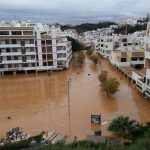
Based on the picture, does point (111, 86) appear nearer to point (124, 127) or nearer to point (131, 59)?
point (124, 127)

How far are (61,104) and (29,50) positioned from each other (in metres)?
24.1

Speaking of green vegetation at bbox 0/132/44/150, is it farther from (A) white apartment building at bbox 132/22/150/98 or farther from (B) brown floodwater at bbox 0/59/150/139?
(A) white apartment building at bbox 132/22/150/98

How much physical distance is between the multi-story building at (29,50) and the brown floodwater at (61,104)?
4711 mm

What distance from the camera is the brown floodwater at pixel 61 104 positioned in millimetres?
27203

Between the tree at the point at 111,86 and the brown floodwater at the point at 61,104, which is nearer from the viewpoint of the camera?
the brown floodwater at the point at 61,104

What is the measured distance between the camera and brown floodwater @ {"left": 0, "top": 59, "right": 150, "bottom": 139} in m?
27.2

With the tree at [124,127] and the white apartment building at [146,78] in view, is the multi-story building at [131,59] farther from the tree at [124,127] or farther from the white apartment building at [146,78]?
the tree at [124,127]

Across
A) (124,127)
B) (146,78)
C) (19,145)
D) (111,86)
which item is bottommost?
(19,145)

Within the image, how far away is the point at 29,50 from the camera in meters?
56.0

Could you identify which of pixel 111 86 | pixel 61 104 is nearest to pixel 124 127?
pixel 61 104

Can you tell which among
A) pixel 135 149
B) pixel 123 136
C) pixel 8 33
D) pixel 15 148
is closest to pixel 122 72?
pixel 8 33

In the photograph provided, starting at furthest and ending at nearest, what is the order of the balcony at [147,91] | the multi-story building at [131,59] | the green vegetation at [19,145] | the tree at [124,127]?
the multi-story building at [131,59] < the balcony at [147,91] < the tree at [124,127] < the green vegetation at [19,145]

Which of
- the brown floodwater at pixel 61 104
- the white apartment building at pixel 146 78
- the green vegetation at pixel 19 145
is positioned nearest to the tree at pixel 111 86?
the brown floodwater at pixel 61 104

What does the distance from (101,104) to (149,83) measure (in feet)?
20.3
